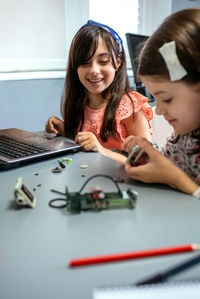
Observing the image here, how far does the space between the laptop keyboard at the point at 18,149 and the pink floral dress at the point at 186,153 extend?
1.21ft

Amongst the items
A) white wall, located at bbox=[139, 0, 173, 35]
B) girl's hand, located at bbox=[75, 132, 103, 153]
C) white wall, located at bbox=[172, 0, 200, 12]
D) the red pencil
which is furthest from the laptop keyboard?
white wall, located at bbox=[172, 0, 200, 12]

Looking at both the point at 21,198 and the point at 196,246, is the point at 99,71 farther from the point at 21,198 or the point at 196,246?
the point at 196,246

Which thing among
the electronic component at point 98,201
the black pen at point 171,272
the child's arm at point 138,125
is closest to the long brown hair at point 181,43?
the electronic component at point 98,201

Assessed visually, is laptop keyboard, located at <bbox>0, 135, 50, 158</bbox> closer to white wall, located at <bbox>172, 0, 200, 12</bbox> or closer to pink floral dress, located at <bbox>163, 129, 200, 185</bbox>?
pink floral dress, located at <bbox>163, 129, 200, 185</bbox>

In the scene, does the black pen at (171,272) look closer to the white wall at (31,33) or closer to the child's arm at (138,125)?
the child's arm at (138,125)

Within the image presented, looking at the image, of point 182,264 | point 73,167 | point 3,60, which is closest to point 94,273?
point 182,264

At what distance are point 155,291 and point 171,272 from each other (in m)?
0.03

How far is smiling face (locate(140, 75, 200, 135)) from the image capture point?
613 mm

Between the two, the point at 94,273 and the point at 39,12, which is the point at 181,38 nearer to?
the point at 94,273

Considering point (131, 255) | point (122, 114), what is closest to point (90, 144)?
point (122, 114)

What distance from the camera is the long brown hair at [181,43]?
58cm

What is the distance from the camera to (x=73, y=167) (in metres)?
0.73

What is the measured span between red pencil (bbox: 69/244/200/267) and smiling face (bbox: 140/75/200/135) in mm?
346

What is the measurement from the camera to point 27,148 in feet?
2.79
